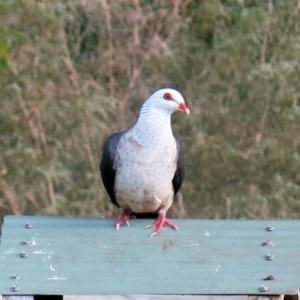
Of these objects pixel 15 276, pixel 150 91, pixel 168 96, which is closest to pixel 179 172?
pixel 168 96

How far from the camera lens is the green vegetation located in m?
6.69

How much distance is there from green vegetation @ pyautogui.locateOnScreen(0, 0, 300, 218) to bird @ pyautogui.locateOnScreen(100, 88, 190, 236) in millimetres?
2581

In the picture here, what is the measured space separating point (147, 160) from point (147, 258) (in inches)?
28.5

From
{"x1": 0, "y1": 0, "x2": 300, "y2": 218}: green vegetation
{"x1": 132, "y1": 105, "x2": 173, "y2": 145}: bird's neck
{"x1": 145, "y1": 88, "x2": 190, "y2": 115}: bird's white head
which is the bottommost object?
{"x1": 0, "y1": 0, "x2": 300, "y2": 218}: green vegetation

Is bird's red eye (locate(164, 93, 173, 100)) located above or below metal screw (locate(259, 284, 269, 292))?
above

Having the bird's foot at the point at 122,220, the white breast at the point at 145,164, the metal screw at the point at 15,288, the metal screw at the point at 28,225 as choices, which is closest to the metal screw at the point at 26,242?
the metal screw at the point at 28,225

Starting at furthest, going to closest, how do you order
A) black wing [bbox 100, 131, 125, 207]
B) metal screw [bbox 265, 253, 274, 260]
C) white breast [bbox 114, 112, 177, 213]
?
black wing [bbox 100, 131, 125, 207], white breast [bbox 114, 112, 177, 213], metal screw [bbox 265, 253, 274, 260]

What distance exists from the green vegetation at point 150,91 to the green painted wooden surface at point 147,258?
303 cm

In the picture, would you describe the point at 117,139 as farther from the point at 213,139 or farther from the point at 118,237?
the point at 213,139

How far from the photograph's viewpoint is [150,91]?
7008 millimetres

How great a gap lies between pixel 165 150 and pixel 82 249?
793 mm

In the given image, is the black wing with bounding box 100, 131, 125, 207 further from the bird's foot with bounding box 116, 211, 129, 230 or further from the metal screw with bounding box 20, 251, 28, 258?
the metal screw with bounding box 20, 251, 28, 258

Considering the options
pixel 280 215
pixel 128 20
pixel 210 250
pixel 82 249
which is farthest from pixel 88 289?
pixel 128 20

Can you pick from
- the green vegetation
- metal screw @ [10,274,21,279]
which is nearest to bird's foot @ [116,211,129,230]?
Answer: metal screw @ [10,274,21,279]
